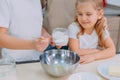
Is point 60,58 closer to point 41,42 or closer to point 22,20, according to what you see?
point 41,42

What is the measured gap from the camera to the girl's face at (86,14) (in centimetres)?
158

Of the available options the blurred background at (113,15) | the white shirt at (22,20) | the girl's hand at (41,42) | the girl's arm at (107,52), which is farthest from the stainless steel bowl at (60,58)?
the blurred background at (113,15)

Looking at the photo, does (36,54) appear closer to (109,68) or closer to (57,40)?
(57,40)

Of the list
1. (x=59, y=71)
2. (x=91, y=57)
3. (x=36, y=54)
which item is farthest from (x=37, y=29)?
(x=59, y=71)

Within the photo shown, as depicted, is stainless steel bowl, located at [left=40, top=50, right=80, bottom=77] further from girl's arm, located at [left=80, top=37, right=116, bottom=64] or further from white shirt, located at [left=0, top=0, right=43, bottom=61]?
white shirt, located at [left=0, top=0, right=43, bottom=61]

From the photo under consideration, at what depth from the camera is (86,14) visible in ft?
5.22

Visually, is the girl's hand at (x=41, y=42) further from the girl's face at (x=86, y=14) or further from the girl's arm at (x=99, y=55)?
the girl's face at (x=86, y=14)

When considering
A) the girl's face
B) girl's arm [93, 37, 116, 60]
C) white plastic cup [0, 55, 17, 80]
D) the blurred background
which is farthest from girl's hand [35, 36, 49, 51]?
the blurred background

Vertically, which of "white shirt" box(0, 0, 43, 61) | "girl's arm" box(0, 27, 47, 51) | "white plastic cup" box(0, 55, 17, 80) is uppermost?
"white shirt" box(0, 0, 43, 61)

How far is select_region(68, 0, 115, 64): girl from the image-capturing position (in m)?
1.58

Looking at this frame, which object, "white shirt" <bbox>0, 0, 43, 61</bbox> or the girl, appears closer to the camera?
"white shirt" <bbox>0, 0, 43, 61</bbox>

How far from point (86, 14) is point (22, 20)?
1.46ft

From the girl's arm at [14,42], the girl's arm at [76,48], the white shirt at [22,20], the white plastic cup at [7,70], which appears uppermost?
the white shirt at [22,20]

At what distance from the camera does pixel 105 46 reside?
5.24 feet
